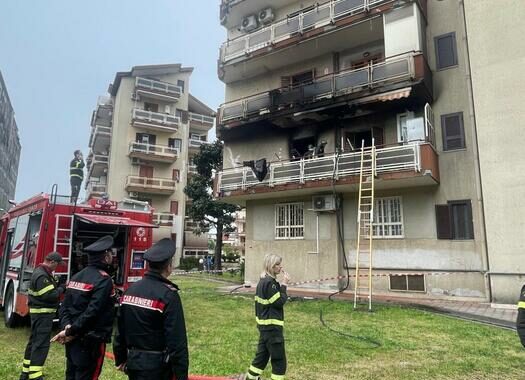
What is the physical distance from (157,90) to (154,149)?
613cm

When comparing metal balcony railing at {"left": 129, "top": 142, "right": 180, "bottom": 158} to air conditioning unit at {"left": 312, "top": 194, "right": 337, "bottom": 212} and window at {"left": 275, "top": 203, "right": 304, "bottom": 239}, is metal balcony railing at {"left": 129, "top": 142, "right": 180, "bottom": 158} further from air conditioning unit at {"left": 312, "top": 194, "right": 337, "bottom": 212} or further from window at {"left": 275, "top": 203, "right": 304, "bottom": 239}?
air conditioning unit at {"left": 312, "top": 194, "right": 337, "bottom": 212}

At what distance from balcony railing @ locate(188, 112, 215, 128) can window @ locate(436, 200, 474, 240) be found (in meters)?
32.4

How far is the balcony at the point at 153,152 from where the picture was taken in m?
35.6

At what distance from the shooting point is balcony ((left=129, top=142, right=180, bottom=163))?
117 ft

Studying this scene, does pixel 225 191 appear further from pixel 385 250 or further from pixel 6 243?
pixel 6 243

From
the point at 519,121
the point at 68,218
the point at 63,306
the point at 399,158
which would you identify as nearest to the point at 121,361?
the point at 63,306

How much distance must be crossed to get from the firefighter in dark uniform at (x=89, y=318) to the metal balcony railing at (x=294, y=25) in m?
14.2

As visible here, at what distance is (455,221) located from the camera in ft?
42.5

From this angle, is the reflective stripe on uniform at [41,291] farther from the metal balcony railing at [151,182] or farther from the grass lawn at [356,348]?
the metal balcony railing at [151,182]

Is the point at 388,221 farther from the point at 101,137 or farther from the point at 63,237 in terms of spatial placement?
the point at 101,137

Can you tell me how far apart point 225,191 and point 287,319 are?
8758 mm

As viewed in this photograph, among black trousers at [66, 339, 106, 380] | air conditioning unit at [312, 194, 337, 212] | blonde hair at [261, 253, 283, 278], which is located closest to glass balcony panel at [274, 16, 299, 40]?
air conditioning unit at [312, 194, 337, 212]

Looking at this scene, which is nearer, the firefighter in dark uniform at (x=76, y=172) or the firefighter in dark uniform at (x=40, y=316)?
the firefighter in dark uniform at (x=40, y=316)

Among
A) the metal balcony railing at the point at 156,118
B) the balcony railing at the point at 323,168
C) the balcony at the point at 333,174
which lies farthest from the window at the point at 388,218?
the metal balcony railing at the point at 156,118
